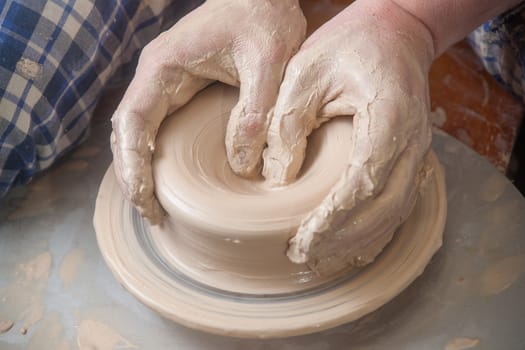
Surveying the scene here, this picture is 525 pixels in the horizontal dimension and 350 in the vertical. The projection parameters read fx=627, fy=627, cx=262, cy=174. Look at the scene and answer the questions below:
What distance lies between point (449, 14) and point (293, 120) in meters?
0.39

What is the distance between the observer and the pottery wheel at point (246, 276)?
1.01 metres

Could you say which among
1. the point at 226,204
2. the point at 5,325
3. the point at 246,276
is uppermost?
the point at 226,204

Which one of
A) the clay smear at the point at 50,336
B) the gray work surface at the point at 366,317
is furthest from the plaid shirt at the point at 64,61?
the clay smear at the point at 50,336

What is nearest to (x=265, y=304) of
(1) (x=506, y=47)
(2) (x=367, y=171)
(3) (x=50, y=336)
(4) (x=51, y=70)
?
(2) (x=367, y=171)

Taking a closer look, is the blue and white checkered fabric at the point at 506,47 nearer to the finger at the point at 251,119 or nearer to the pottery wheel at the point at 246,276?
the pottery wheel at the point at 246,276

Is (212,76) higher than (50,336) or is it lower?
higher

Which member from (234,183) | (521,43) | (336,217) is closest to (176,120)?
(234,183)

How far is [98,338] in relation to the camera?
1.11 metres

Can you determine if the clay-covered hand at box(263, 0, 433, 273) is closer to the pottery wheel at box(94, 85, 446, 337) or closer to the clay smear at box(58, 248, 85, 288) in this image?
the pottery wheel at box(94, 85, 446, 337)

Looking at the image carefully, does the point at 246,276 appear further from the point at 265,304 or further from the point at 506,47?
the point at 506,47

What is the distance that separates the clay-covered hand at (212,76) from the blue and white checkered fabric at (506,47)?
580mm

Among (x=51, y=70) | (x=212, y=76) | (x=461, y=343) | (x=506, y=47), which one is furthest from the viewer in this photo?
(x=506, y=47)

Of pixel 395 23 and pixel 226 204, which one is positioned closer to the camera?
pixel 226 204

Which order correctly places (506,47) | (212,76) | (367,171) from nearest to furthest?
1. (367,171)
2. (212,76)
3. (506,47)
